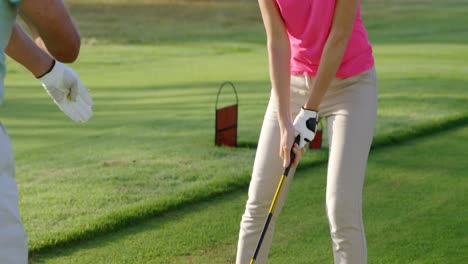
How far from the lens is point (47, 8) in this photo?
8.28 ft

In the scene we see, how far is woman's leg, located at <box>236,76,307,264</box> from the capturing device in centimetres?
439

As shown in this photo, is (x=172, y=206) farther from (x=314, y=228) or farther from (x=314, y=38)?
(x=314, y=38)

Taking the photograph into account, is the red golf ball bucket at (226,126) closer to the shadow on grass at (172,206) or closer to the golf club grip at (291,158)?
the shadow on grass at (172,206)

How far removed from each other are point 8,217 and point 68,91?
0.81m

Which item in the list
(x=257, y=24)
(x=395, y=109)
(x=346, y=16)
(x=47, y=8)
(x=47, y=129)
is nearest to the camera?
(x=47, y=8)

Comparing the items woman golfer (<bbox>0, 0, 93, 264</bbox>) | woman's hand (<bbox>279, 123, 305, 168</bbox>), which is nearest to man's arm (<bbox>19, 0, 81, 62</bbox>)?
woman golfer (<bbox>0, 0, 93, 264</bbox>)

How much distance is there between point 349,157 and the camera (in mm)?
4258

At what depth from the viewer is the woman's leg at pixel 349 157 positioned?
4246mm

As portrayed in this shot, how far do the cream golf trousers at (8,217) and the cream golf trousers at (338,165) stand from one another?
1954 mm

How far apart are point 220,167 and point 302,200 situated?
124 cm

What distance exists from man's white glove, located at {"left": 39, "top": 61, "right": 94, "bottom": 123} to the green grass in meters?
2.27

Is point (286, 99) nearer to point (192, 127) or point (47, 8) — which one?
point (47, 8)

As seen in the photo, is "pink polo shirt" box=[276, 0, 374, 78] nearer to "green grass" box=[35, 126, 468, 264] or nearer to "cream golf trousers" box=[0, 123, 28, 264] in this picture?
"green grass" box=[35, 126, 468, 264]

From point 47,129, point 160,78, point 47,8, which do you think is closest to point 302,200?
point 47,129
